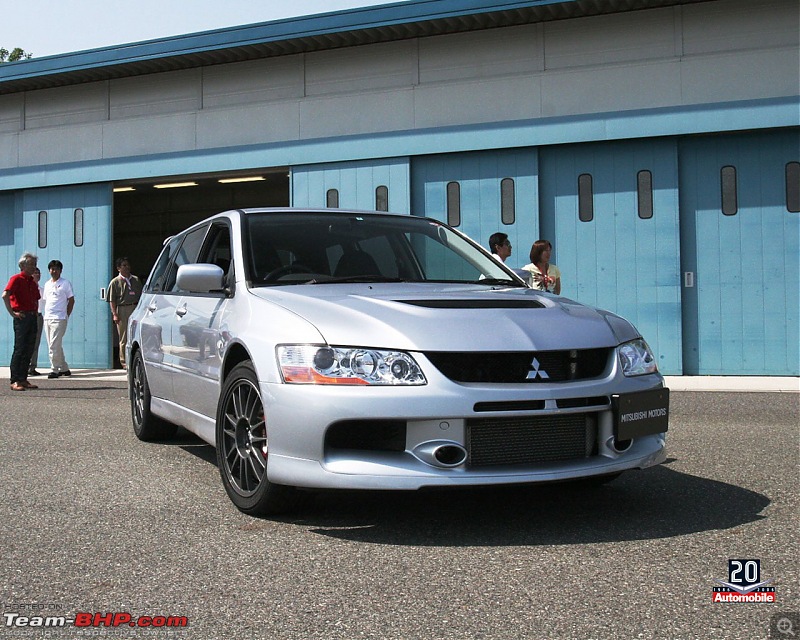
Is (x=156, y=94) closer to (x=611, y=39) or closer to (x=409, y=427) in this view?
(x=611, y=39)

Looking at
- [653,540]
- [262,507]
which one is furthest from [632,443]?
[262,507]

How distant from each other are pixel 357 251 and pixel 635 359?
1.78 metres

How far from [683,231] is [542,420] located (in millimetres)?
A: 10164

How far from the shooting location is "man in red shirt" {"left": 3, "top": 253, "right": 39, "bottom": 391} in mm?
12461

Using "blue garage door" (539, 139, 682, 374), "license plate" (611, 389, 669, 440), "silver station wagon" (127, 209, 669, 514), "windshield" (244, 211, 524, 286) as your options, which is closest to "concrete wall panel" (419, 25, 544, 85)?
"blue garage door" (539, 139, 682, 374)

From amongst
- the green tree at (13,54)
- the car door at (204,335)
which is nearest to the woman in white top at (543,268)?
the car door at (204,335)

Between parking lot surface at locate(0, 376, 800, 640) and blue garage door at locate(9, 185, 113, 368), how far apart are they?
37.9 ft

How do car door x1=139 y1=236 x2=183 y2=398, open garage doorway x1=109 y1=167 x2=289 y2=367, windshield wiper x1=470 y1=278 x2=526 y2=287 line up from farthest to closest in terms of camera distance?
open garage doorway x1=109 y1=167 x2=289 y2=367
car door x1=139 y1=236 x2=183 y2=398
windshield wiper x1=470 y1=278 x2=526 y2=287

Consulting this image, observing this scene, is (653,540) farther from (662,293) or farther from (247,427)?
(662,293)

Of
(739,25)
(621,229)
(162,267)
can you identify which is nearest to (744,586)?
(162,267)

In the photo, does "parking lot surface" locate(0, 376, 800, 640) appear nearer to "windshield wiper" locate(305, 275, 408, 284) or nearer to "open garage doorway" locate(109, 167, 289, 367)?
"windshield wiper" locate(305, 275, 408, 284)

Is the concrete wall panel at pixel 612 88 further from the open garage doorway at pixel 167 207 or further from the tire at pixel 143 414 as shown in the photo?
the open garage doorway at pixel 167 207

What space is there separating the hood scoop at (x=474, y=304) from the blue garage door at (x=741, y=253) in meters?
9.52

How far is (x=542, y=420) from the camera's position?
159 inches
